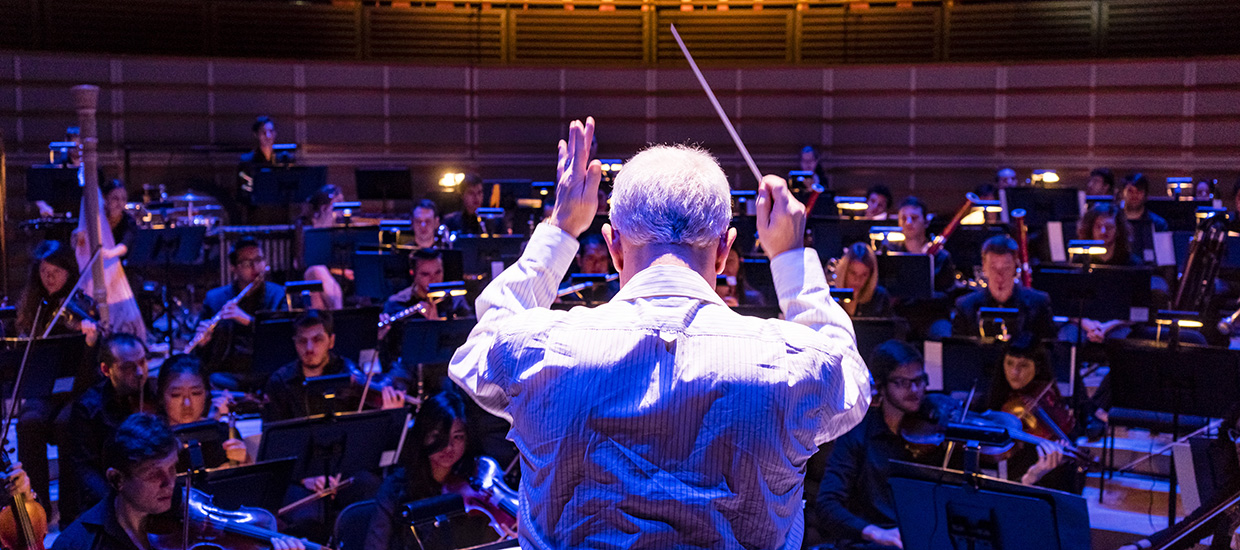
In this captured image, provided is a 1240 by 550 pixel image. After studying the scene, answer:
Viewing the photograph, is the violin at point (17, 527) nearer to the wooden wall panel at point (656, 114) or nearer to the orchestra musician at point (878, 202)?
the orchestra musician at point (878, 202)

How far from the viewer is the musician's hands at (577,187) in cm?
158

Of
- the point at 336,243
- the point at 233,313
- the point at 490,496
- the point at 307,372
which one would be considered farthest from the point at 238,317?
the point at 490,496

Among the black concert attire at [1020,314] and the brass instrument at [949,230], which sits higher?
the brass instrument at [949,230]

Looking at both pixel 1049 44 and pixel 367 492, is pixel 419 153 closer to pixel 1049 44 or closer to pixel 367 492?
pixel 1049 44

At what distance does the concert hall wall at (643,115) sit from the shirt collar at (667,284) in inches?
423

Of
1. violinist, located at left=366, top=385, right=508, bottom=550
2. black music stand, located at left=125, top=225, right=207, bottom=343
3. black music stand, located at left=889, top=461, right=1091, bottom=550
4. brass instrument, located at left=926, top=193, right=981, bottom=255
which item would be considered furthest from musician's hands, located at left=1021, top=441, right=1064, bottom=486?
black music stand, located at left=125, top=225, right=207, bottom=343

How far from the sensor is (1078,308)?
6.58 m

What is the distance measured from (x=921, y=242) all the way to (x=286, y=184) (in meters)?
5.18

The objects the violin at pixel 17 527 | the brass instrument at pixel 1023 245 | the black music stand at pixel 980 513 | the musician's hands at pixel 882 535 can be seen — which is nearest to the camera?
the black music stand at pixel 980 513

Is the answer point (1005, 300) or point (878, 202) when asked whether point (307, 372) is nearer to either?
point (1005, 300)

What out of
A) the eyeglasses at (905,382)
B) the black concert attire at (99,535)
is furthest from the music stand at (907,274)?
the black concert attire at (99,535)

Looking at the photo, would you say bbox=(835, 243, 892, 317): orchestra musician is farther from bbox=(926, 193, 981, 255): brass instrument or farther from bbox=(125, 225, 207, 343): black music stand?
bbox=(125, 225, 207, 343): black music stand

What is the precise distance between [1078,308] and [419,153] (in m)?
7.58

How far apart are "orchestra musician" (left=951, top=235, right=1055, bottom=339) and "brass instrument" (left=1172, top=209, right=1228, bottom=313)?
1.39m
